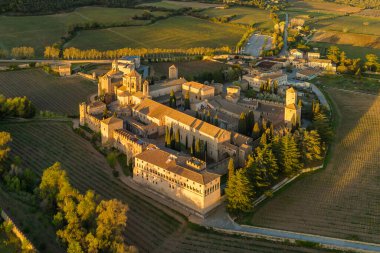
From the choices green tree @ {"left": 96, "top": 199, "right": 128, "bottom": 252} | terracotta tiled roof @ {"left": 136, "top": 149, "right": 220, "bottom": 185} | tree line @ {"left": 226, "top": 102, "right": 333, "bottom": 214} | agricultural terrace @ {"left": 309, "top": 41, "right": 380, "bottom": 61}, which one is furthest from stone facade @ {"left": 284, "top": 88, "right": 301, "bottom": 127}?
agricultural terrace @ {"left": 309, "top": 41, "right": 380, "bottom": 61}

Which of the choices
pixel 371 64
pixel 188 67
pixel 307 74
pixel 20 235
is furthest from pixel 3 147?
pixel 371 64

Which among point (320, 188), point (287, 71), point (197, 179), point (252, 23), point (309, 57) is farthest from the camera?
point (252, 23)

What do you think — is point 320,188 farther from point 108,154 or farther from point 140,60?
point 140,60

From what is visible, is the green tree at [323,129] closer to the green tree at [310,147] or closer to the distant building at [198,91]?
the green tree at [310,147]

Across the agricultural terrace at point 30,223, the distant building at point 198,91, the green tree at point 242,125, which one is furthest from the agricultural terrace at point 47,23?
the agricultural terrace at point 30,223

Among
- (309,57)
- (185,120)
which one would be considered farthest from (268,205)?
(309,57)

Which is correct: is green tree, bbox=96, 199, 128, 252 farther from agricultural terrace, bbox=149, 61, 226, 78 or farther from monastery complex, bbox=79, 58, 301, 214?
agricultural terrace, bbox=149, 61, 226, 78
